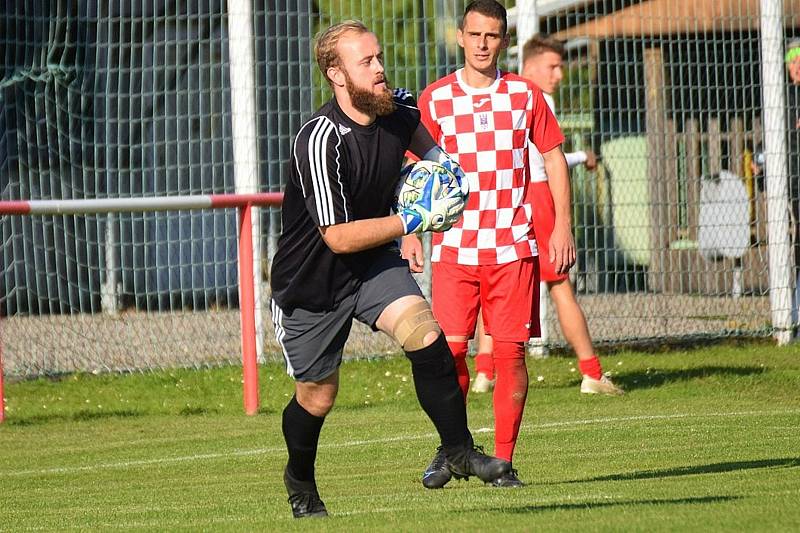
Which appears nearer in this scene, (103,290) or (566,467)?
(566,467)

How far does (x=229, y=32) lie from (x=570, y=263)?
23.3 feet

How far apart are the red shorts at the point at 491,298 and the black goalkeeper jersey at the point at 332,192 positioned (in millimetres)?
1190

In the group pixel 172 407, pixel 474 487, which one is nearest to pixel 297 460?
pixel 474 487

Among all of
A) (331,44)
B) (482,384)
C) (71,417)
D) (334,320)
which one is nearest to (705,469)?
(334,320)

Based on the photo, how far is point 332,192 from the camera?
614cm

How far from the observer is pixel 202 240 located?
48.4 feet

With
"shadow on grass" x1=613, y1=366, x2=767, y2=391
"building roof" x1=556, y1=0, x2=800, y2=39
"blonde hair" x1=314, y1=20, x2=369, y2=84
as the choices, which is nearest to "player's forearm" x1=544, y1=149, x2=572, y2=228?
"blonde hair" x1=314, y1=20, x2=369, y2=84

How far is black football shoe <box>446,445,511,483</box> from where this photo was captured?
6160mm

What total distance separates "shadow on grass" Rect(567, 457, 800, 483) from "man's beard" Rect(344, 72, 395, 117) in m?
2.21

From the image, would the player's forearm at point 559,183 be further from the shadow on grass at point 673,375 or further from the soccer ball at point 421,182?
the shadow on grass at point 673,375

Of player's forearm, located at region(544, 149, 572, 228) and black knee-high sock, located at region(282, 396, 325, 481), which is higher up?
player's forearm, located at region(544, 149, 572, 228)

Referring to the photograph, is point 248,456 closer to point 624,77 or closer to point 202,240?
point 202,240

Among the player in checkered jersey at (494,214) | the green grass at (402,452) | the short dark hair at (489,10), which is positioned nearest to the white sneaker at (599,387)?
the green grass at (402,452)

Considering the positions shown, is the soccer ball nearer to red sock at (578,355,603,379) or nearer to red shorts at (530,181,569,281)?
red shorts at (530,181,569,281)
